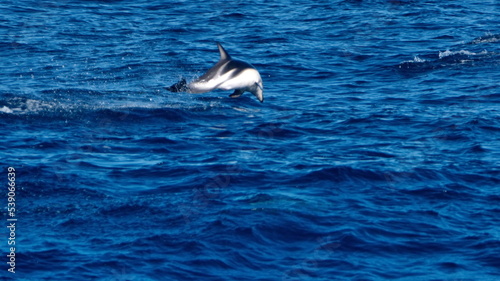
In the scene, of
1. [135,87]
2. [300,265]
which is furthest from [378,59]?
[300,265]

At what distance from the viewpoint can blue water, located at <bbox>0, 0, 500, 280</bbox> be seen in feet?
46.6

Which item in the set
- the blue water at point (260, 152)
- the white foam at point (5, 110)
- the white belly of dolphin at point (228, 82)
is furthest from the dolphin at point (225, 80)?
the white foam at point (5, 110)

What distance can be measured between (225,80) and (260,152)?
1.88 m

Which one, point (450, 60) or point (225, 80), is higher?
point (225, 80)

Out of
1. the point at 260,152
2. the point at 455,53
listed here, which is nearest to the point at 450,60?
the point at 455,53

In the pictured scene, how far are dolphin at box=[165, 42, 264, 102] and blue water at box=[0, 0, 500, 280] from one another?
1.16 metres

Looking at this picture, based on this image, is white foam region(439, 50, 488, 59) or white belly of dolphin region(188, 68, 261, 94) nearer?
white belly of dolphin region(188, 68, 261, 94)

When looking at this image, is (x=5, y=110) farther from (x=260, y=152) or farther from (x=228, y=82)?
(x=260, y=152)

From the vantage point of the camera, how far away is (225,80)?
1967 centimetres

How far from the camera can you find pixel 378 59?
1099 inches

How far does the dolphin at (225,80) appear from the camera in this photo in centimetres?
1966

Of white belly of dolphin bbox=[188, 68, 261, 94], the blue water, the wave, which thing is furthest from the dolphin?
the wave

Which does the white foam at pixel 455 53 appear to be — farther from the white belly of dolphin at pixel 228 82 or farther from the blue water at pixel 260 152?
the white belly of dolphin at pixel 228 82

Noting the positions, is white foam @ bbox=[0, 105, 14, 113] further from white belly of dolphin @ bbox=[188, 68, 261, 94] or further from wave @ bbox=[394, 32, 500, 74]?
wave @ bbox=[394, 32, 500, 74]
